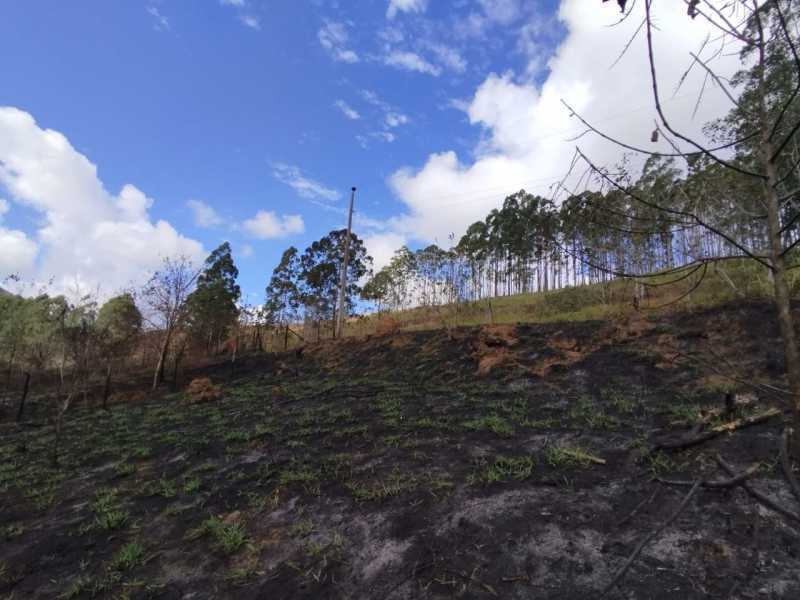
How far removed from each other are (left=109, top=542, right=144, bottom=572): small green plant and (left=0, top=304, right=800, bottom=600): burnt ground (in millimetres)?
19

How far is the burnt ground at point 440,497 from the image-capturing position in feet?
11.4

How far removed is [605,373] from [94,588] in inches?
389

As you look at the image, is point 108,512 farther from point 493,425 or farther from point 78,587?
point 493,425

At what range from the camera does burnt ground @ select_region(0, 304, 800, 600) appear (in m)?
3.46

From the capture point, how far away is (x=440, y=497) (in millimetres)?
4801

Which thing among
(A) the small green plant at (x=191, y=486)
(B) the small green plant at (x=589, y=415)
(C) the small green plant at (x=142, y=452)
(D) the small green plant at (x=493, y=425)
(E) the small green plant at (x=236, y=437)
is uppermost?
(B) the small green plant at (x=589, y=415)

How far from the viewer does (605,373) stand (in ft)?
33.1

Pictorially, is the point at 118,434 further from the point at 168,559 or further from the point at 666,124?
the point at 666,124

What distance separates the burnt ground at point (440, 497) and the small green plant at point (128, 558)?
2 centimetres

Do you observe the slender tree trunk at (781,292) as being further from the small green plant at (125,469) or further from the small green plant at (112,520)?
the small green plant at (125,469)

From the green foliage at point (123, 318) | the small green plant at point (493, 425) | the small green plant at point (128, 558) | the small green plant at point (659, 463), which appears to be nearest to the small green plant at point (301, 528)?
the small green plant at point (128, 558)

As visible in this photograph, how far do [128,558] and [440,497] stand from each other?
3.35 metres

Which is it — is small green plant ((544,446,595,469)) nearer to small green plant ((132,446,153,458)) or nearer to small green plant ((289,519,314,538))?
small green plant ((289,519,314,538))

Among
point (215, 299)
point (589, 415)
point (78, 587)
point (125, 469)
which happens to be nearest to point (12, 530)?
point (125, 469)
